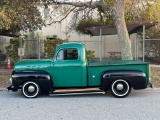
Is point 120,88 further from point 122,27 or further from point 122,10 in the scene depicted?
point 122,10

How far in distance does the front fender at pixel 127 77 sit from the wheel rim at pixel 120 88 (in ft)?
0.47

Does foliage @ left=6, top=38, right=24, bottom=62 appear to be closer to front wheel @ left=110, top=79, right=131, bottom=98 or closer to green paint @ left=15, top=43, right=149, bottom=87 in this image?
green paint @ left=15, top=43, right=149, bottom=87

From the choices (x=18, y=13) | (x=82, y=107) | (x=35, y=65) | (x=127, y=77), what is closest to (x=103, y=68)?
(x=127, y=77)

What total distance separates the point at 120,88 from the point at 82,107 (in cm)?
182

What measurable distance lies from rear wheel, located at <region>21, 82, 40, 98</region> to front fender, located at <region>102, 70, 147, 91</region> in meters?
2.25

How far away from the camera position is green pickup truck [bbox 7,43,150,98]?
8.09 m

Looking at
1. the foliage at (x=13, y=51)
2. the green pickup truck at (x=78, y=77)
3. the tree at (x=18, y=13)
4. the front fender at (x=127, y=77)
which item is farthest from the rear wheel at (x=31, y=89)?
the foliage at (x=13, y=51)

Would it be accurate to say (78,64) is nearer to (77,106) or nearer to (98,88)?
(98,88)

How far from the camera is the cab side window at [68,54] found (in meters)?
8.38

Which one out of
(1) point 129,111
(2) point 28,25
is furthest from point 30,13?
(1) point 129,111

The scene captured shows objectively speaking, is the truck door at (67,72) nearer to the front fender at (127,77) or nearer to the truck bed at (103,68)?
the truck bed at (103,68)

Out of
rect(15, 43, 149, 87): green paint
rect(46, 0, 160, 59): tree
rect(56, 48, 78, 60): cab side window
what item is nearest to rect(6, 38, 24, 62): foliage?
rect(46, 0, 160, 59): tree

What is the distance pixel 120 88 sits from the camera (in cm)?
818

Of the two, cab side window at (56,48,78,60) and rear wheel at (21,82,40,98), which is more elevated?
cab side window at (56,48,78,60)
